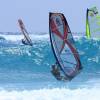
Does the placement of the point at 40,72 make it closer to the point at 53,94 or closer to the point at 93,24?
the point at 53,94

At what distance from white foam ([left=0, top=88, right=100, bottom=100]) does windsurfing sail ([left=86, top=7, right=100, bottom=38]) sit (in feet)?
20.2

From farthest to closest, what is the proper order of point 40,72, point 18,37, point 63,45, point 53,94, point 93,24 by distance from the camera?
point 18,37 → point 40,72 → point 53,94 → point 93,24 → point 63,45

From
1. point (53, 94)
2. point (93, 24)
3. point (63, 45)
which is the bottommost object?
point (53, 94)

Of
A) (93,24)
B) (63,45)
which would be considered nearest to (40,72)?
(93,24)

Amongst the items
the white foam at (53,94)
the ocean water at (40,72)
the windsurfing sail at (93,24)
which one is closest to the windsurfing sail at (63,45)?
the windsurfing sail at (93,24)

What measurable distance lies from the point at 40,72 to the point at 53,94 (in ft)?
29.6

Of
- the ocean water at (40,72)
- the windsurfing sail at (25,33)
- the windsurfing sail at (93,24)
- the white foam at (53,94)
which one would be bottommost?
the ocean water at (40,72)

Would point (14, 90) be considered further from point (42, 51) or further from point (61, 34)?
point (61, 34)

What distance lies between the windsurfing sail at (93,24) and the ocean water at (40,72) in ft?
20.8

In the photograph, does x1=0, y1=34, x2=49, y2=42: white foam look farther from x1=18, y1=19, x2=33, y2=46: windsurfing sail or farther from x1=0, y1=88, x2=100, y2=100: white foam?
x1=0, y1=88, x2=100, y2=100: white foam

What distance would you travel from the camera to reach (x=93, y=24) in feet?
77.5

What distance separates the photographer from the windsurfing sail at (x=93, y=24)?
23.0m

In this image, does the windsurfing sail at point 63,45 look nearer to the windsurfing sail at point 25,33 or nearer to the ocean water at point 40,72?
the ocean water at point 40,72

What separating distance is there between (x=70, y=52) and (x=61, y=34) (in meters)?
1.09
